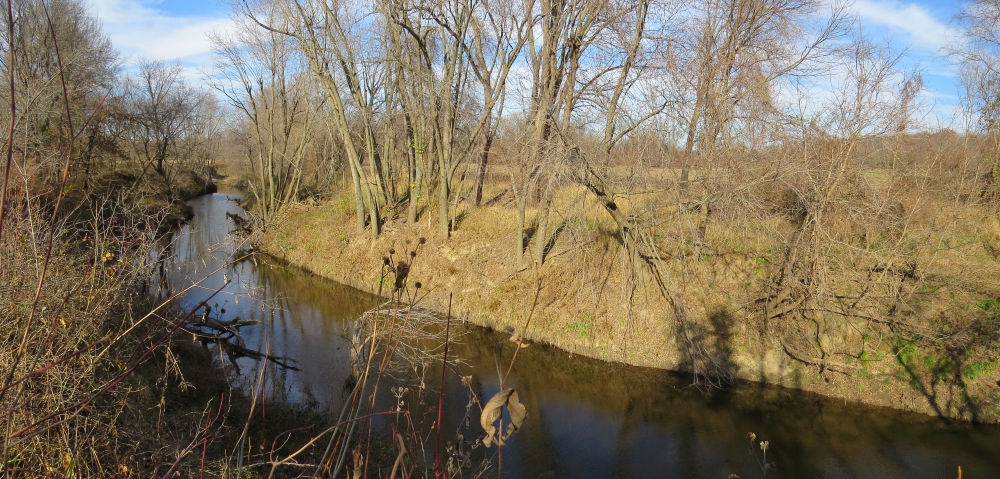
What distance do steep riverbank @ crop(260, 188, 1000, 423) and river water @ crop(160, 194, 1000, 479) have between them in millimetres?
395

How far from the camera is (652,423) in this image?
10062mm

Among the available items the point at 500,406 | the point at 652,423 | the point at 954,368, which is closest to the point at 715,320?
the point at 652,423

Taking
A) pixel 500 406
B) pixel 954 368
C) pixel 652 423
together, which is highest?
pixel 500 406

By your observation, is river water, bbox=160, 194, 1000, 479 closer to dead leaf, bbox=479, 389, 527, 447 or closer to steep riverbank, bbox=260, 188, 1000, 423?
steep riverbank, bbox=260, 188, 1000, 423

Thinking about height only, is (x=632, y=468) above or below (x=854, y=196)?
below

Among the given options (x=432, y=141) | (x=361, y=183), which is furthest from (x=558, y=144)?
(x=361, y=183)

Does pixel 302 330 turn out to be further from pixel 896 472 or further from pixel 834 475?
pixel 896 472

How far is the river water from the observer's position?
28.6 feet

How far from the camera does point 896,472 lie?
8734mm

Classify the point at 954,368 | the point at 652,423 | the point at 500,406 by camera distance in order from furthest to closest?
the point at 954,368, the point at 652,423, the point at 500,406

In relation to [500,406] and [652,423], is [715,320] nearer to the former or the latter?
[652,423]

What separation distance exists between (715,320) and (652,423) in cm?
319

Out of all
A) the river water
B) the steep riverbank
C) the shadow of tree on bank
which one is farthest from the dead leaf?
the shadow of tree on bank

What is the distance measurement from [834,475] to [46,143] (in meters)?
16.0
